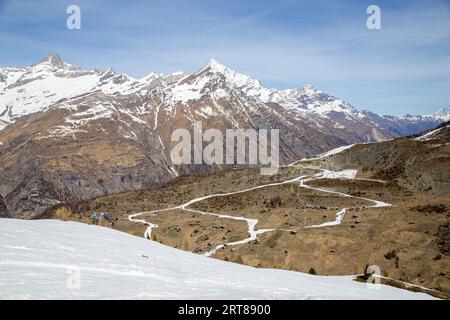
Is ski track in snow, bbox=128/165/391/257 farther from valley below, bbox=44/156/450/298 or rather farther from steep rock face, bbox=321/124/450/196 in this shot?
steep rock face, bbox=321/124/450/196

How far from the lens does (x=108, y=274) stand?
14648 millimetres

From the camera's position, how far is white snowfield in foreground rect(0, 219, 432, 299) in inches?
475

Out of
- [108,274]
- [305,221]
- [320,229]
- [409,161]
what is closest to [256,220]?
[305,221]

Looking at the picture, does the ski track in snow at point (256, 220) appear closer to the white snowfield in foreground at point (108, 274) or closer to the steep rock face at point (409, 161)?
the steep rock face at point (409, 161)

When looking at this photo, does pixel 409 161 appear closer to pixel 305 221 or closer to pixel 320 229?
pixel 305 221

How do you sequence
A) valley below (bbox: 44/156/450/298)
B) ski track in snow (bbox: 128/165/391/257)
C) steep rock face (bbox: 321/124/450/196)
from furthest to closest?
steep rock face (bbox: 321/124/450/196)
ski track in snow (bbox: 128/165/391/257)
valley below (bbox: 44/156/450/298)

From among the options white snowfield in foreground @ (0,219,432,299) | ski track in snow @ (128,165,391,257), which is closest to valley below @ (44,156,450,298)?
ski track in snow @ (128,165,391,257)

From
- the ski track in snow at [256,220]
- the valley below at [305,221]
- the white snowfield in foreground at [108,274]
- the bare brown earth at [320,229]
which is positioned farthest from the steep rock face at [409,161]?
the white snowfield in foreground at [108,274]

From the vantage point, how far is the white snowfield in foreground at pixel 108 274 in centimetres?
1205

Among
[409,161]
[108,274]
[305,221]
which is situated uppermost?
[409,161]

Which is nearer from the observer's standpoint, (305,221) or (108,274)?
(108,274)

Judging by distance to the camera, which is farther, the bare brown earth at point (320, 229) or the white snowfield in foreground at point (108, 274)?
the bare brown earth at point (320, 229)

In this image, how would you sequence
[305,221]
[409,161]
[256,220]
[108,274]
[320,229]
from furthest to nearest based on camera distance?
[409,161], [256,220], [305,221], [320,229], [108,274]
